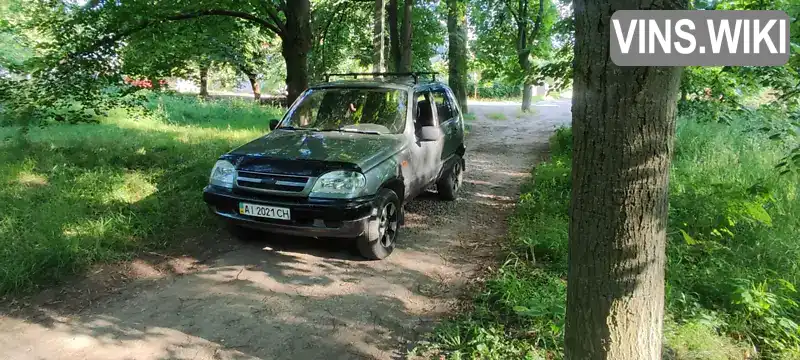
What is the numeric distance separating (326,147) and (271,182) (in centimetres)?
74

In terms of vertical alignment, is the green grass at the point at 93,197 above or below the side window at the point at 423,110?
below

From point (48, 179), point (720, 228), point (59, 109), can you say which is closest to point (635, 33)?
point (720, 228)

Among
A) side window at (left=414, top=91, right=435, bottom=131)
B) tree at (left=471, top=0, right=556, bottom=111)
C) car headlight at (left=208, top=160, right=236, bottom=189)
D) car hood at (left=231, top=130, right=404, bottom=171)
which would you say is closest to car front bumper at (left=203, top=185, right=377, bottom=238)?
car headlight at (left=208, top=160, right=236, bottom=189)

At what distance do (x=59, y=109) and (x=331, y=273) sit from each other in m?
6.08

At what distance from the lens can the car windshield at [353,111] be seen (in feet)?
19.6

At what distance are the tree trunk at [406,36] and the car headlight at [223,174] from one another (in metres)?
9.92

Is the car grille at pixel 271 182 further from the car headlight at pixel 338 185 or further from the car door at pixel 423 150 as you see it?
the car door at pixel 423 150

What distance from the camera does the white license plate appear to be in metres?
4.82

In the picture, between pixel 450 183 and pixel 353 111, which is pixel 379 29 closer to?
pixel 450 183

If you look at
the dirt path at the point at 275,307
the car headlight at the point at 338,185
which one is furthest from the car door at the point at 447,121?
the car headlight at the point at 338,185

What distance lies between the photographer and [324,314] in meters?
4.07

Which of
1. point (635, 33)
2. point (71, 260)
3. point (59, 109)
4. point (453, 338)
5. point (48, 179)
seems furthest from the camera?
point (59, 109)

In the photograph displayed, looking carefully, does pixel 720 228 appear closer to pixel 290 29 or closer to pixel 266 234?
pixel 266 234

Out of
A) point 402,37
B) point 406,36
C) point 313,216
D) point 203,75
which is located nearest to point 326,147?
point 313,216
